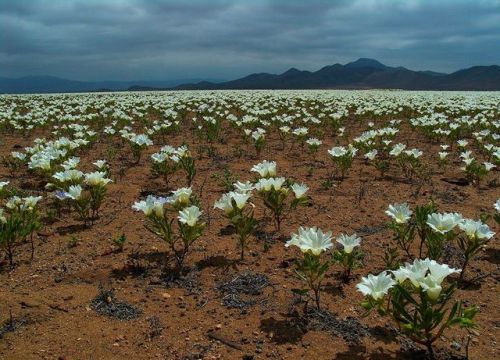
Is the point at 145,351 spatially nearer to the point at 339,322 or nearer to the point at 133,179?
the point at 339,322

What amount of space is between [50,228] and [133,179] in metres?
2.50

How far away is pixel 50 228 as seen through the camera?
17.8ft

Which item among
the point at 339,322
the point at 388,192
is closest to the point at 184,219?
the point at 339,322

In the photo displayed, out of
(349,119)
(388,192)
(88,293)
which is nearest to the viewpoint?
(88,293)

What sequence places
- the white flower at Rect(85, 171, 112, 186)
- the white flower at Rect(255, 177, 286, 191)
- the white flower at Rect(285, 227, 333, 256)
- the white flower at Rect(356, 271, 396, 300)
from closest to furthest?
the white flower at Rect(356, 271, 396, 300) < the white flower at Rect(285, 227, 333, 256) < the white flower at Rect(255, 177, 286, 191) < the white flower at Rect(85, 171, 112, 186)

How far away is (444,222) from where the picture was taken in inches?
150

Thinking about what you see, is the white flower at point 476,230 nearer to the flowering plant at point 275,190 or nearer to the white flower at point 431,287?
the white flower at point 431,287

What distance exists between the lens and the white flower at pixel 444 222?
3770 mm

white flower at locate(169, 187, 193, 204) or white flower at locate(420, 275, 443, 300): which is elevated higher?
white flower at locate(169, 187, 193, 204)

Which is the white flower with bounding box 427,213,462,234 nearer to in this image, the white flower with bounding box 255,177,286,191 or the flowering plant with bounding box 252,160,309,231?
the flowering plant with bounding box 252,160,309,231

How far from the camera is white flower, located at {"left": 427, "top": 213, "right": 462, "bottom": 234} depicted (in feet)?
12.4

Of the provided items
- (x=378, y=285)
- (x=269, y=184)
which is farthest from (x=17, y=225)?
(x=378, y=285)

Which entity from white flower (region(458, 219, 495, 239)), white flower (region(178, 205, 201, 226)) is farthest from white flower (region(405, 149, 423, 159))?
white flower (region(178, 205, 201, 226))

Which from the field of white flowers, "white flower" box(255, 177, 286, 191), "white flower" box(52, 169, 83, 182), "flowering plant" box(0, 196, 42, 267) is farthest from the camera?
"white flower" box(52, 169, 83, 182)
